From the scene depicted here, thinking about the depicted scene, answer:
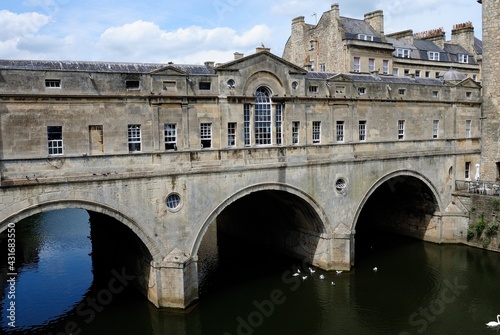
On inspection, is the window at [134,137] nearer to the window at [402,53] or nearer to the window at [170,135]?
the window at [170,135]

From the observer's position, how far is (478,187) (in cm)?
2988

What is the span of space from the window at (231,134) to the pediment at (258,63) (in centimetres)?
256

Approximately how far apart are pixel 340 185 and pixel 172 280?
418 inches

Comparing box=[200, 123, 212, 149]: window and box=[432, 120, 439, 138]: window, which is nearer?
box=[200, 123, 212, 149]: window

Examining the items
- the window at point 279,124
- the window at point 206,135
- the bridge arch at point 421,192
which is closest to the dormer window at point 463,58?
the bridge arch at point 421,192

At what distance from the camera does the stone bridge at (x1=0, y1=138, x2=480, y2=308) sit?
1798 cm

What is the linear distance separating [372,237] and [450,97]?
10.9 meters

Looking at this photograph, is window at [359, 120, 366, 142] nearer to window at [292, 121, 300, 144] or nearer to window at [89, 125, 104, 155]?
window at [292, 121, 300, 144]

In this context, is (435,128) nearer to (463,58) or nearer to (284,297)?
(284,297)

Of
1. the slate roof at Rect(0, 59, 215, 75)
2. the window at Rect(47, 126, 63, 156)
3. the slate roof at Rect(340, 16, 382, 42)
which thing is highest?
the slate roof at Rect(340, 16, 382, 42)

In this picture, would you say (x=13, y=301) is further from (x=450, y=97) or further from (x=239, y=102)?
(x=450, y=97)

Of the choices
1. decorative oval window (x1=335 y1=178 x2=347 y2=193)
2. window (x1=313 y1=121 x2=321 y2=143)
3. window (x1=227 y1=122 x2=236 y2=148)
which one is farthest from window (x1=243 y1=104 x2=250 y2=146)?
decorative oval window (x1=335 y1=178 x2=347 y2=193)

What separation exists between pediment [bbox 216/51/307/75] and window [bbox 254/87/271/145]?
1.25 m

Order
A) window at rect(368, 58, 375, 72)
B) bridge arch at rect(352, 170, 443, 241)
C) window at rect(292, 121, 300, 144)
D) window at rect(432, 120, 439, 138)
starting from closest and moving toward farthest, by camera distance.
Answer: window at rect(292, 121, 300, 144), bridge arch at rect(352, 170, 443, 241), window at rect(432, 120, 439, 138), window at rect(368, 58, 375, 72)
